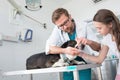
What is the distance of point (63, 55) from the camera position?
1185 mm

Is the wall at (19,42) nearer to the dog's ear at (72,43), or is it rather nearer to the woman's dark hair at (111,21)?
the dog's ear at (72,43)

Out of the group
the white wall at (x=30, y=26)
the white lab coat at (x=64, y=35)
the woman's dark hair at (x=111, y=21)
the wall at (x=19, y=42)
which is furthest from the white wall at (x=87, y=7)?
the woman's dark hair at (x=111, y=21)

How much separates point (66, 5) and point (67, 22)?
3.72 feet

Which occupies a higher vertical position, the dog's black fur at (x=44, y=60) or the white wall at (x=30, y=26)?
the white wall at (x=30, y=26)

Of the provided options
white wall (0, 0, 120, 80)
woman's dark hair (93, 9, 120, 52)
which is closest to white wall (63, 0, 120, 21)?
white wall (0, 0, 120, 80)

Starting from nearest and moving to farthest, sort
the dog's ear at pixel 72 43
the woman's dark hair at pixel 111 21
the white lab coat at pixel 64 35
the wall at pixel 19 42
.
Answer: the woman's dark hair at pixel 111 21 < the dog's ear at pixel 72 43 < the white lab coat at pixel 64 35 < the wall at pixel 19 42

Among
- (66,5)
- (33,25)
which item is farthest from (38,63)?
(66,5)

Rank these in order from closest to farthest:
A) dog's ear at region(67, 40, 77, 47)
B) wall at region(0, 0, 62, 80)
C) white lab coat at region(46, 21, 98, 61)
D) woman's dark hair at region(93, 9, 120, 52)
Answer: woman's dark hair at region(93, 9, 120, 52) < dog's ear at region(67, 40, 77, 47) < white lab coat at region(46, 21, 98, 61) < wall at region(0, 0, 62, 80)

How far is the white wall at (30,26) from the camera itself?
1781 mm

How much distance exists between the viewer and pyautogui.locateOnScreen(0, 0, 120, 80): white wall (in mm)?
1781

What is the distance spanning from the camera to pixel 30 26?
2055 millimetres

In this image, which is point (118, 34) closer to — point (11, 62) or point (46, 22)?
point (11, 62)

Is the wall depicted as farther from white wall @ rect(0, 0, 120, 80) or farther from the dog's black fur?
the dog's black fur

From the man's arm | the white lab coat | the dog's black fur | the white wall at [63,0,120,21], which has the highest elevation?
the white wall at [63,0,120,21]
